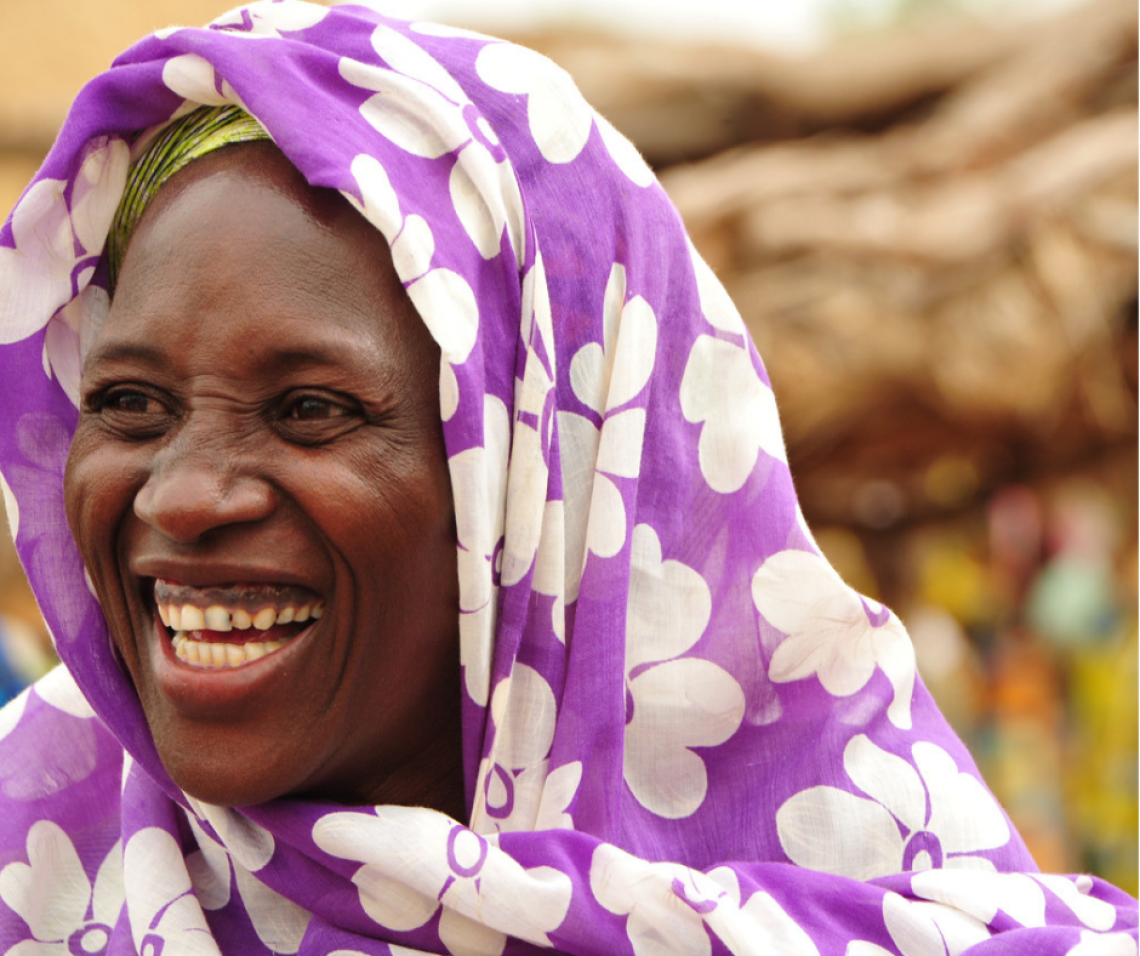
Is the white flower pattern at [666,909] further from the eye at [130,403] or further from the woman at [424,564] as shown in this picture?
the eye at [130,403]

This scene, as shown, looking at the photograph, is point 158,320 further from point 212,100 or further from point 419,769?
point 419,769

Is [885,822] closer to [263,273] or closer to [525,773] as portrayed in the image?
[525,773]

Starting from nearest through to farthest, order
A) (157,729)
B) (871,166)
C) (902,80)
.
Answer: (157,729) < (871,166) < (902,80)

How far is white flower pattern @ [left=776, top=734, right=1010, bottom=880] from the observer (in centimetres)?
178

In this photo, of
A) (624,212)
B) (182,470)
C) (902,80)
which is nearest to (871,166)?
(902,80)

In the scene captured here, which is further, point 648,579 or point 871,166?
point 871,166

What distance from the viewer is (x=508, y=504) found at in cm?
164

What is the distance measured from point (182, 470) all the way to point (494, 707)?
0.47 metres

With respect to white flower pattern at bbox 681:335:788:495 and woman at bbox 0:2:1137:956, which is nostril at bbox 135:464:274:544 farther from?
white flower pattern at bbox 681:335:788:495

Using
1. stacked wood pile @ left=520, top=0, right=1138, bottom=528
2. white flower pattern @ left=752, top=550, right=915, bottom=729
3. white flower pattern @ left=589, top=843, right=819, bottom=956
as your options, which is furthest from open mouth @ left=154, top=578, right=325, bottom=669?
stacked wood pile @ left=520, top=0, right=1138, bottom=528

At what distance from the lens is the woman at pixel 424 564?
1559 mm

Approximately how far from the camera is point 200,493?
150 centimetres

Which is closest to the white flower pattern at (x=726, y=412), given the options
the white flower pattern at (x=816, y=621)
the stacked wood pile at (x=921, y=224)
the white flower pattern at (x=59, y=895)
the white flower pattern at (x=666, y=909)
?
the white flower pattern at (x=816, y=621)

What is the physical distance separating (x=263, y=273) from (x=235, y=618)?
0.40m
